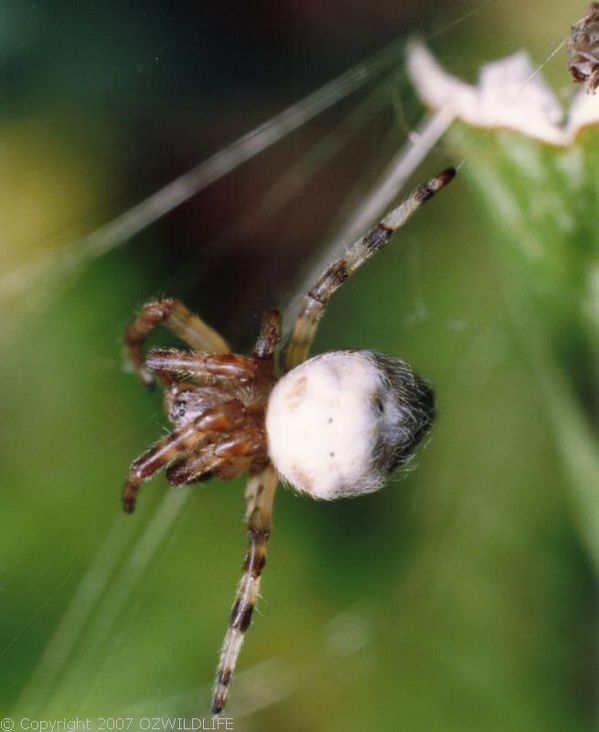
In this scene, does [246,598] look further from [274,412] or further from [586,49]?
[586,49]

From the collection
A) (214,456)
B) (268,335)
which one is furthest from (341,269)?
(214,456)

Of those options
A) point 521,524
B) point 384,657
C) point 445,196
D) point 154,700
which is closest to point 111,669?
point 154,700

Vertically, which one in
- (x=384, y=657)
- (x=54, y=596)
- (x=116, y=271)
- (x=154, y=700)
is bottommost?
(x=384, y=657)

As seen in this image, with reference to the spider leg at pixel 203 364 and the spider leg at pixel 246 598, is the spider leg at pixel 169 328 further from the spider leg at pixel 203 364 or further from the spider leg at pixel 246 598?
the spider leg at pixel 246 598

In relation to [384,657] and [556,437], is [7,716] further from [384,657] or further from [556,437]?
[556,437]

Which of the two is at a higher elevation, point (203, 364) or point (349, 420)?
point (203, 364)

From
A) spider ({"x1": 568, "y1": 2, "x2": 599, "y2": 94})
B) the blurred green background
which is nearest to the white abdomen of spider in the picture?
the blurred green background
